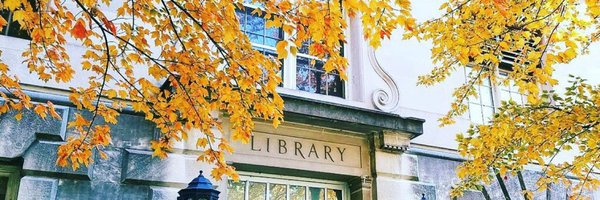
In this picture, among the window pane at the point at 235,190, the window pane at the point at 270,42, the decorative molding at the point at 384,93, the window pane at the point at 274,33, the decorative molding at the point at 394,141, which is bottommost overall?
the window pane at the point at 235,190

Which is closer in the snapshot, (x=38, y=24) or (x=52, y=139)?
(x=38, y=24)

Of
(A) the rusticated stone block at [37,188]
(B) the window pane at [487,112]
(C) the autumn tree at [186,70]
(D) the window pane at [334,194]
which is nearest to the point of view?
(C) the autumn tree at [186,70]

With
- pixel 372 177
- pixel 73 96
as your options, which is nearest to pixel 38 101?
pixel 73 96

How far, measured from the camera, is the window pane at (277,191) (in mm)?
7868

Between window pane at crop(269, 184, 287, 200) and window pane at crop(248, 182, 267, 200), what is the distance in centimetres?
9

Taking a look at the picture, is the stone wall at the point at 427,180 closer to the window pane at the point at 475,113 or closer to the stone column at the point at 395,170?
the stone column at the point at 395,170

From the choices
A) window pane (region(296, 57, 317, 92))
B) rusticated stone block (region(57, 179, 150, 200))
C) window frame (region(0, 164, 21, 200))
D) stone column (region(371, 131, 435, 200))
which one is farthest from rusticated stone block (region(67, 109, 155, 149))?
stone column (region(371, 131, 435, 200))

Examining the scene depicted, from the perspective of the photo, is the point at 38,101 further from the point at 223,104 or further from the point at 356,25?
the point at 356,25

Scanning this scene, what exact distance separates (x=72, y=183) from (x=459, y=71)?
652 cm

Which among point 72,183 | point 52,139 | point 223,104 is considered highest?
point 223,104

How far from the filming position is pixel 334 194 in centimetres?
832

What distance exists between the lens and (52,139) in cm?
649

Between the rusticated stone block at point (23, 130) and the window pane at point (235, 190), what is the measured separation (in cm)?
220

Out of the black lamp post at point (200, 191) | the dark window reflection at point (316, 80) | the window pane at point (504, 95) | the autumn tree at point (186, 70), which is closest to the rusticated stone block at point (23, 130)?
the autumn tree at point (186, 70)
